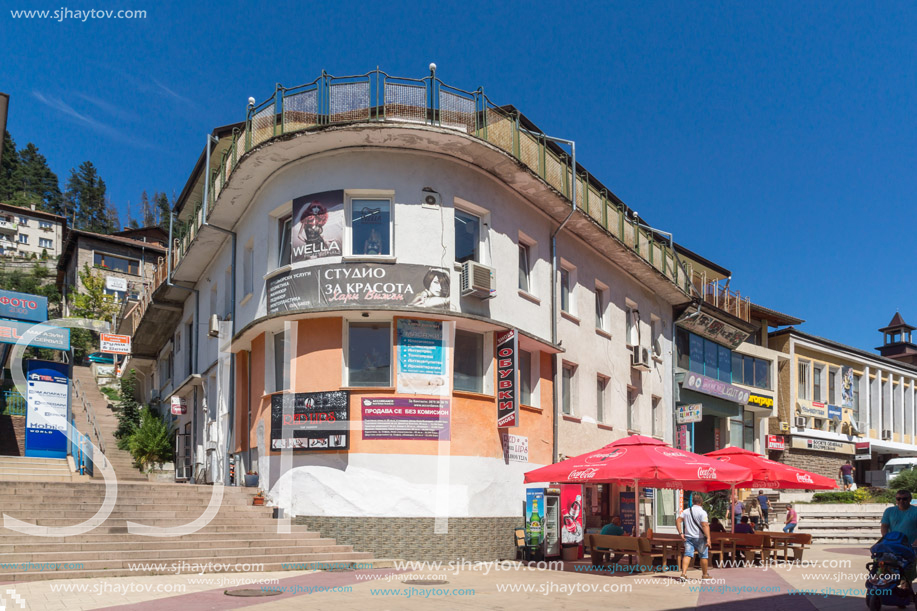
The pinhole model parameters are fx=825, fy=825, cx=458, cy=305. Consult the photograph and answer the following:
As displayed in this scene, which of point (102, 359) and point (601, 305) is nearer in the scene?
point (601, 305)

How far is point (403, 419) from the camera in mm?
15992

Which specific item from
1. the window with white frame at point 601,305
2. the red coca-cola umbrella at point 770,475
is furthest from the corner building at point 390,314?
the red coca-cola umbrella at point 770,475

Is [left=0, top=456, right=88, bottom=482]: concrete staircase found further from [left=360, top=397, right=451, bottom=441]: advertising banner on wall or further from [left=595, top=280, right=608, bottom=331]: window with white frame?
[left=595, top=280, right=608, bottom=331]: window with white frame

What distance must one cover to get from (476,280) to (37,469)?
1354cm

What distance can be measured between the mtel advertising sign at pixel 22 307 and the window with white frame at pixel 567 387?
63.5 ft

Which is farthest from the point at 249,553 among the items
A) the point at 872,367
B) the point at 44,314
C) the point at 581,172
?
the point at 872,367

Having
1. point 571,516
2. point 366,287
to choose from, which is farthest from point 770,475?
point 366,287

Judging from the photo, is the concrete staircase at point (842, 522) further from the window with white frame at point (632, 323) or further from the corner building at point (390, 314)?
the corner building at point (390, 314)

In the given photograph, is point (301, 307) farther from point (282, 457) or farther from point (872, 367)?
point (872, 367)

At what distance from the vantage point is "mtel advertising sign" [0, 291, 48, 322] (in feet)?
95.2

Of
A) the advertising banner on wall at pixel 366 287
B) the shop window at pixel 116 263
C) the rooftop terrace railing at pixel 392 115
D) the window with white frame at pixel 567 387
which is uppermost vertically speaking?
the shop window at pixel 116 263

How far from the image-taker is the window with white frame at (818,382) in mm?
39853

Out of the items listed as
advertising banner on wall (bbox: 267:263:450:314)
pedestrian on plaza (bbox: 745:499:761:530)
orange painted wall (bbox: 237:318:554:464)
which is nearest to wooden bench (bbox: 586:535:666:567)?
orange painted wall (bbox: 237:318:554:464)

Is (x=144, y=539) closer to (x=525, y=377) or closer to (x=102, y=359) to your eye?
(x=525, y=377)
